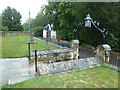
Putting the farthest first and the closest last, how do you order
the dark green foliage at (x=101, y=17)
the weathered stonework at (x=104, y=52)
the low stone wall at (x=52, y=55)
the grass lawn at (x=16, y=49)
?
the grass lawn at (x=16, y=49) < the dark green foliage at (x=101, y=17) < the low stone wall at (x=52, y=55) < the weathered stonework at (x=104, y=52)

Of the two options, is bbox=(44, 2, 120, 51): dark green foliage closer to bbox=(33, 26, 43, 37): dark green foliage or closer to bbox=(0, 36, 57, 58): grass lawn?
bbox=(0, 36, 57, 58): grass lawn

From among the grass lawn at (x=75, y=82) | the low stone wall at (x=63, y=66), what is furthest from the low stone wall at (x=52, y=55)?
the grass lawn at (x=75, y=82)

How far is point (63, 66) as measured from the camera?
16.5 ft

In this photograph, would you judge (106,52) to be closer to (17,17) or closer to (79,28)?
(79,28)

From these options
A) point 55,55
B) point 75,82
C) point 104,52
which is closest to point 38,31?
point 55,55

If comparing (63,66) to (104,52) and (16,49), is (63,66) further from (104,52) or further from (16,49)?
(16,49)

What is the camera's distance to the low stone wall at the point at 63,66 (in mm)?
4703

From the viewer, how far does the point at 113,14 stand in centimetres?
832

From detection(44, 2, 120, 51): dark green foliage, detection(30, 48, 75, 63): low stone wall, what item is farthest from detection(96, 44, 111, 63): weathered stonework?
detection(44, 2, 120, 51): dark green foliage

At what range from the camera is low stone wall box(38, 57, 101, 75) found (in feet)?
15.4

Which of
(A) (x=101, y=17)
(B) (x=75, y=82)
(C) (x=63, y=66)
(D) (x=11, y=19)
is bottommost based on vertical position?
(B) (x=75, y=82)

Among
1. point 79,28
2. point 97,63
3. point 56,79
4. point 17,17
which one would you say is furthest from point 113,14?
point 17,17

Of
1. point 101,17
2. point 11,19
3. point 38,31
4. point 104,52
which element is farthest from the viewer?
point 11,19

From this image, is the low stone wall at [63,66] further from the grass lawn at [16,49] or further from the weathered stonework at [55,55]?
the grass lawn at [16,49]
